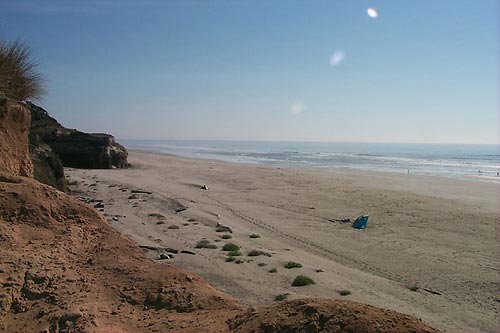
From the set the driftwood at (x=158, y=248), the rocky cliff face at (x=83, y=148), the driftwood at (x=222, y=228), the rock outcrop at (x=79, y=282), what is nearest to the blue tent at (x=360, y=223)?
the driftwood at (x=222, y=228)

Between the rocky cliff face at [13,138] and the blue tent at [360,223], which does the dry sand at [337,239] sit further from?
the rocky cliff face at [13,138]

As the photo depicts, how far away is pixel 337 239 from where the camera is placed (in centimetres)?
1592

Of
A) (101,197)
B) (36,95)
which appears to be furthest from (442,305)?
(101,197)

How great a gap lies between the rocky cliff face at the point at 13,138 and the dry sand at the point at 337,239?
4191mm

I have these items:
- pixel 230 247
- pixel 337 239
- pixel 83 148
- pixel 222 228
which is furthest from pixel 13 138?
pixel 83 148

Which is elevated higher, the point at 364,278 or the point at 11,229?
the point at 11,229

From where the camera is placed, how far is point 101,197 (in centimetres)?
1991

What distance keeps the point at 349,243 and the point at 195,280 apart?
10.7m

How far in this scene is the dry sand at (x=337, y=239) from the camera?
10.1 metres

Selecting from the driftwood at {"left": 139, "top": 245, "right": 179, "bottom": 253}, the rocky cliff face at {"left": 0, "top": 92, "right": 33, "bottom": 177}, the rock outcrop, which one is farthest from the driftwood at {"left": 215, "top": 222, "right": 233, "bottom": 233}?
the rock outcrop

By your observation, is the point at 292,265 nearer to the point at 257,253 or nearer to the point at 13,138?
the point at 257,253

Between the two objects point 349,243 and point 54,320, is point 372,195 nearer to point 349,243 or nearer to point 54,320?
point 349,243

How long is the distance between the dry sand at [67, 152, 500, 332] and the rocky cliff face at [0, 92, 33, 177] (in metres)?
4.19

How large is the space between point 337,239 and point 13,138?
11.4 meters
